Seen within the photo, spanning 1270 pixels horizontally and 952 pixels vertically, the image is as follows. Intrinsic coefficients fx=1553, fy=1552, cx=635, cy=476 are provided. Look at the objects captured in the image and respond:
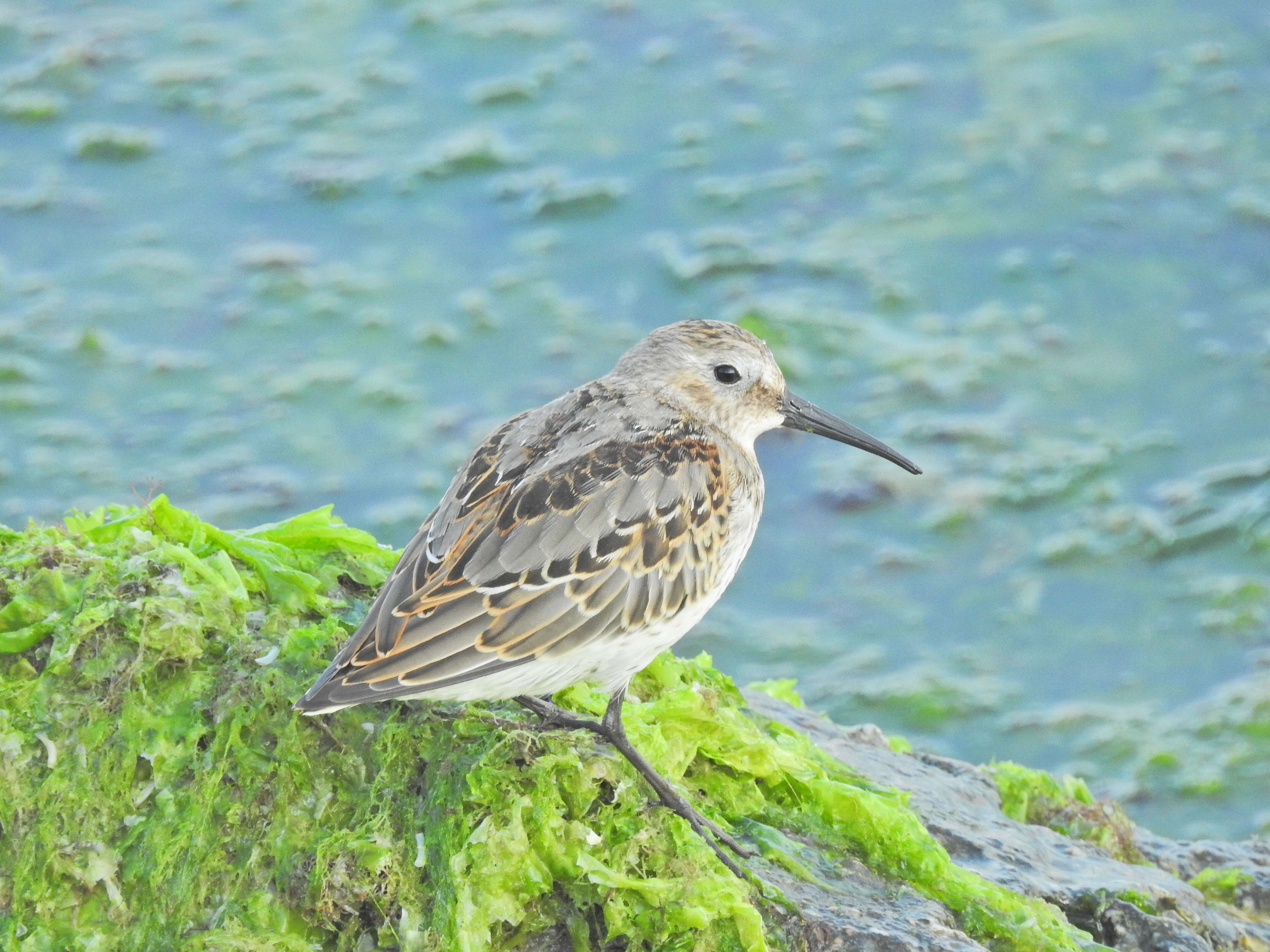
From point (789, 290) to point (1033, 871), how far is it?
19.5ft

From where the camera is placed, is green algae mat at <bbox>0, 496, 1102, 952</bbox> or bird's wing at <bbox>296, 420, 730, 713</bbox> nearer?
green algae mat at <bbox>0, 496, 1102, 952</bbox>

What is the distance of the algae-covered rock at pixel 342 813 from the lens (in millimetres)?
4188

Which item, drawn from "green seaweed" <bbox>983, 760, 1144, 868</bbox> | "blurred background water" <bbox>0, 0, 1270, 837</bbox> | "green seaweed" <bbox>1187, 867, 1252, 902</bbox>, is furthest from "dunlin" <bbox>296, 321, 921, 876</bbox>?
"blurred background water" <bbox>0, 0, 1270, 837</bbox>

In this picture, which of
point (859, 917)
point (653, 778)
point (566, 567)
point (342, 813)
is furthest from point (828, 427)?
point (342, 813)

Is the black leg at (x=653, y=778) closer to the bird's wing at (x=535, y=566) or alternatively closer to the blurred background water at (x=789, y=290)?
the bird's wing at (x=535, y=566)

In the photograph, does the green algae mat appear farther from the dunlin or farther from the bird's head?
the bird's head

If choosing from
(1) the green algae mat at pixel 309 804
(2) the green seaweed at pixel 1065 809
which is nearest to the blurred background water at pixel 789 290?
(2) the green seaweed at pixel 1065 809

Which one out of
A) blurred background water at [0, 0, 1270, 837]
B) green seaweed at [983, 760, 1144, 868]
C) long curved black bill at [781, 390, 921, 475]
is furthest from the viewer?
blurred background water at [0, 0, 1270, 837]

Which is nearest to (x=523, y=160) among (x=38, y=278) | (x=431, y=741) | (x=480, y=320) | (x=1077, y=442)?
(x=480, y=320)

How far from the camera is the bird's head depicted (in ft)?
18.9

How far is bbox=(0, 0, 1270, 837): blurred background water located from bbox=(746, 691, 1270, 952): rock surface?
1.98m

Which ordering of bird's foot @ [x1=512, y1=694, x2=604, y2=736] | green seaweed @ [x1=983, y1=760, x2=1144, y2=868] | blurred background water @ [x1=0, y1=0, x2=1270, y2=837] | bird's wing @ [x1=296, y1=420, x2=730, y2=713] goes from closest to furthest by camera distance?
bird's wing @ [x1=296, y1=420, x2=730, y2=713] → bird's foot @ [x1=512, y1=694, x2=604, y2=736] → green seaweed @ [x1=983, y1=760, x2=1144, y2=868] → blurred background water @ [x1=0, y1=0, x2=1270, y2=837]

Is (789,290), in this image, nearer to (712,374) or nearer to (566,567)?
(712,374)

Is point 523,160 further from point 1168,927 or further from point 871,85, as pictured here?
point 1168,927
